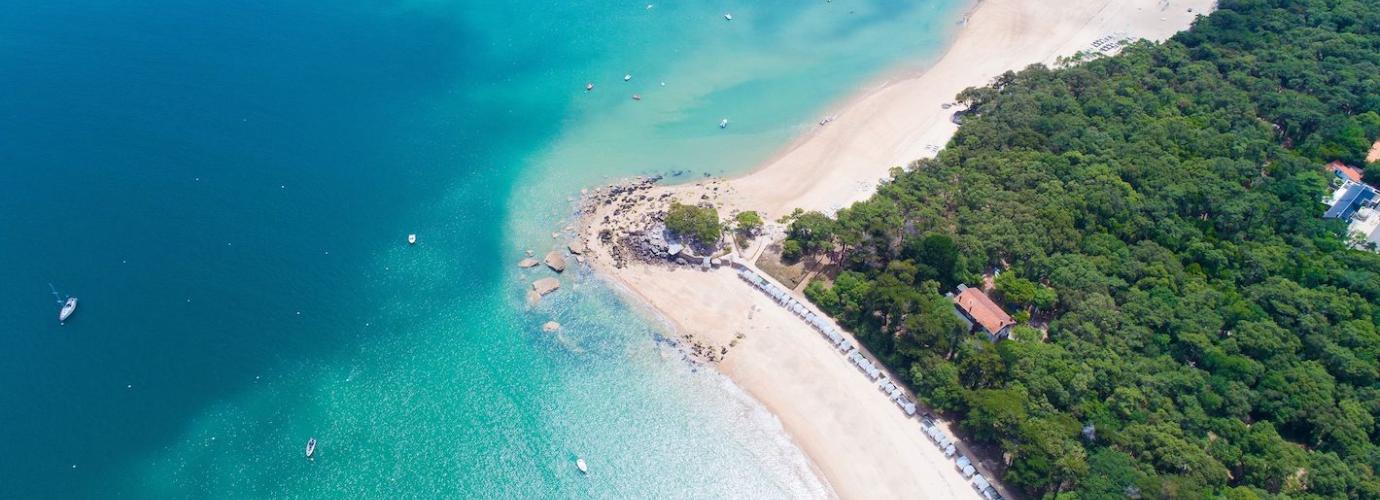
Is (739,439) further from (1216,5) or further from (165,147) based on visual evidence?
(1216,5)

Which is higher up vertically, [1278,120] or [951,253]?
[1278,120]

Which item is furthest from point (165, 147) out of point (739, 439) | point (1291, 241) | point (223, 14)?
point (1291, 241)

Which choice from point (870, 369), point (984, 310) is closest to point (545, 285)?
point (870, 369)

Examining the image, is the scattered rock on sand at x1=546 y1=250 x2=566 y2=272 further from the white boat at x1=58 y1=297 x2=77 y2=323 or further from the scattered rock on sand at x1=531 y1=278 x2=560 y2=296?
the white boat at x1=58 y1=297 x2=77 y2=323

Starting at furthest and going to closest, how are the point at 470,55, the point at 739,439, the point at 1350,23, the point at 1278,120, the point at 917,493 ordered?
the point at 470,55
the point at 1350,23
the point at 1278,120
the point at 739,439
the point at 917,493

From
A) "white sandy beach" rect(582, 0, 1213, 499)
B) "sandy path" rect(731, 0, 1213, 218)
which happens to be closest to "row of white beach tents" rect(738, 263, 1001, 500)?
"white sandy beach" rect(582, 0, 1213, 499)

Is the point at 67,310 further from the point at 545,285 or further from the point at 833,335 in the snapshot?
the point at 833,335
